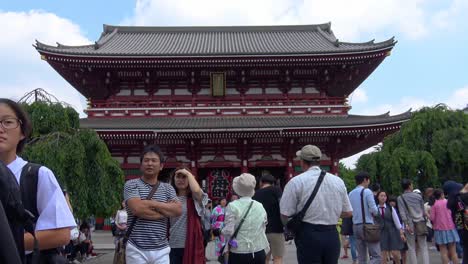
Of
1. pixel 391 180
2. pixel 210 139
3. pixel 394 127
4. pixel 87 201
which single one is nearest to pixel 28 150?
pixel 87 201

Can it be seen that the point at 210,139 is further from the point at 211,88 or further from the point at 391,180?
the point at 391,180

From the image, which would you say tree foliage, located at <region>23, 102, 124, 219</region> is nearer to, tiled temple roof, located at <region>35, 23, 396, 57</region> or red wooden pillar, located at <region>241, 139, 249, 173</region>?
tiled temple roof, located at <region>35, 23, 396, 57</region>

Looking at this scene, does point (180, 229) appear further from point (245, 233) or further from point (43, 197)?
point (43, 197)

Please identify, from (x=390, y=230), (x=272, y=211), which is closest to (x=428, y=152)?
(x=390, y=230)

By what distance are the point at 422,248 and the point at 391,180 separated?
9.21 m

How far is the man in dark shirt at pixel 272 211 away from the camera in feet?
24.2

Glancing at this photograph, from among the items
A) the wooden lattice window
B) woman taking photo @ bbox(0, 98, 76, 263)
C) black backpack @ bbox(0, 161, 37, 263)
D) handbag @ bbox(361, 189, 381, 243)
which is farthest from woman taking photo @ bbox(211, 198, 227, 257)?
the wooden lattice window

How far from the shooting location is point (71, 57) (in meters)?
19.3

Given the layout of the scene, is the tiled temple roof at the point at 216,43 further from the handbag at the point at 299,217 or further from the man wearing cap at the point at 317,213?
the handbag at the point at 299,217

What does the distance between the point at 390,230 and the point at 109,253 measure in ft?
31.2

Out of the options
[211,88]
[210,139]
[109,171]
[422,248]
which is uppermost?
[211,88]

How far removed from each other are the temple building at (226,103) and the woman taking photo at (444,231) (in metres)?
9.46

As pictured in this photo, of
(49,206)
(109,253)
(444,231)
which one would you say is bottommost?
(109,253)

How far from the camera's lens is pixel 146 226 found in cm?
455
